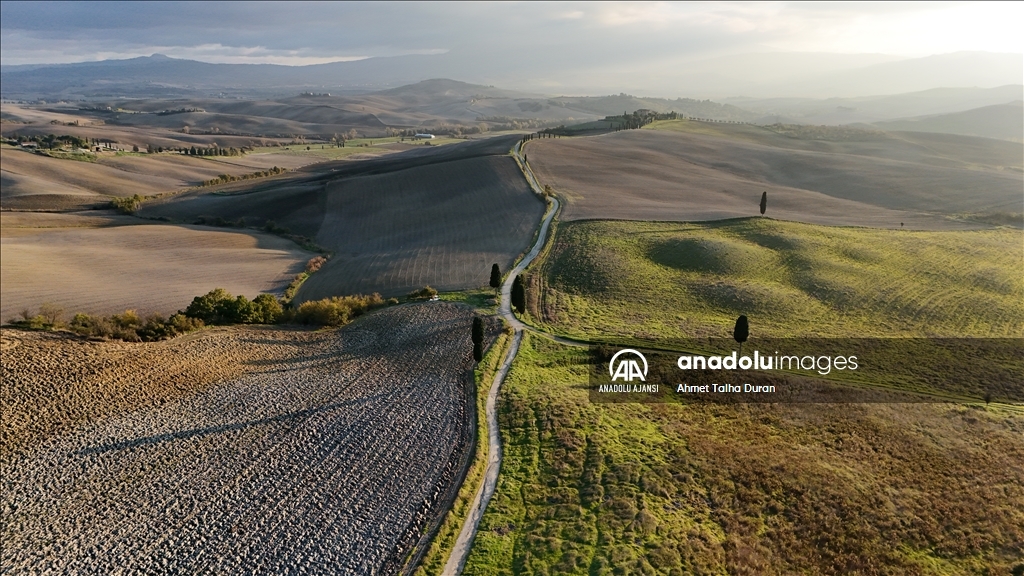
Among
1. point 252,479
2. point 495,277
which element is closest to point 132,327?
point 252,479

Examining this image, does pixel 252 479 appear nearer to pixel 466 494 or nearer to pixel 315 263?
pixel 466 494

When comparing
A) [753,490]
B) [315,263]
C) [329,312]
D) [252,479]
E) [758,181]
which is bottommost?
[252,479]

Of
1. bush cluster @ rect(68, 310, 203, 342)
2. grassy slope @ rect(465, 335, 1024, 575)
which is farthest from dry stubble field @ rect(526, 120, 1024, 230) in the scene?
grassy slope @ rect(465, 335, 1024, 575)

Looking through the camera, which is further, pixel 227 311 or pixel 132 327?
pixel 227 311

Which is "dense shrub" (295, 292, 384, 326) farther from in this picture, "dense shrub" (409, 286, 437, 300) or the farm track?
the farm track

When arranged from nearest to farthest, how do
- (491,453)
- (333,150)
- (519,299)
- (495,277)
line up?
1. (491,453)
2. (519,299)
3. (495,277)
4. (333,150)

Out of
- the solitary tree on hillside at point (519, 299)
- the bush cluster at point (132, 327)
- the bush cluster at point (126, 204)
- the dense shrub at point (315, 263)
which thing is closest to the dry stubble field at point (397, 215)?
the dense shrub at point (315, 263)
